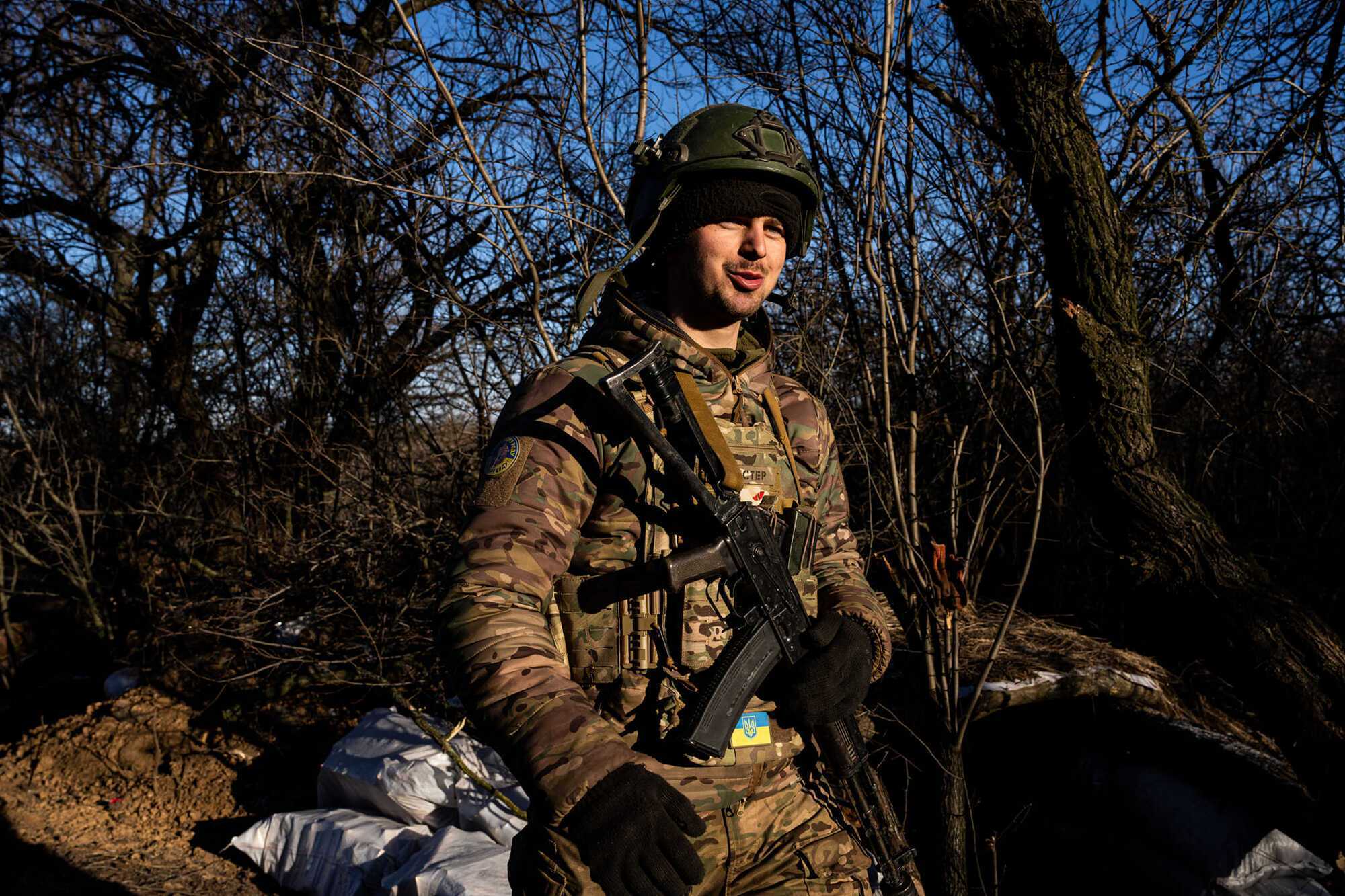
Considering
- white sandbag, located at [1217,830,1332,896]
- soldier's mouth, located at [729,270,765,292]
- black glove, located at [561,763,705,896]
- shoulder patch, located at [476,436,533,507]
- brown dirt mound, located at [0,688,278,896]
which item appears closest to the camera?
black glove, located at [561,763,705,896]

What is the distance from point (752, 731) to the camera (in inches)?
68.9

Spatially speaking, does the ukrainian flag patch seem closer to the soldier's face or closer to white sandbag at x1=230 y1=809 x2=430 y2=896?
the soldier's face

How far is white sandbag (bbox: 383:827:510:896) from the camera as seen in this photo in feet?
9.87

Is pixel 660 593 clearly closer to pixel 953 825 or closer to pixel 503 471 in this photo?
pixel 503 471

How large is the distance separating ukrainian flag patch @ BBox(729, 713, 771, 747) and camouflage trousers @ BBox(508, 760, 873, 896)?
8cm

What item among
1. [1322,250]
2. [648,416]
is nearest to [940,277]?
[648,416]

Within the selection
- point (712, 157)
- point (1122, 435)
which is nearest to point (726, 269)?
point (712, 157)

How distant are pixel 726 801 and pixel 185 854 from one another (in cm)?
404

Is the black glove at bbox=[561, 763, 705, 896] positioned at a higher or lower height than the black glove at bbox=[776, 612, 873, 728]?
lower

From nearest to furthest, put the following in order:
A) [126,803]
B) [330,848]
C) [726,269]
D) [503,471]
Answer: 1. [503,471]
2. [726,269]
3. [330,848]
4. [126,803]

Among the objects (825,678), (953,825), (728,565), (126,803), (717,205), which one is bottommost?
(126,803)

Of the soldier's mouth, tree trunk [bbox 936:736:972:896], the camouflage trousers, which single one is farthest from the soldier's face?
tree trunk [bbox 936:736:972:896]

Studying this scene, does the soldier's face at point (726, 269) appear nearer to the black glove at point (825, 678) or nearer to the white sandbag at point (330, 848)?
the black glove at point (825, 678)

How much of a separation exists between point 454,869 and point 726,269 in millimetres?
2320
